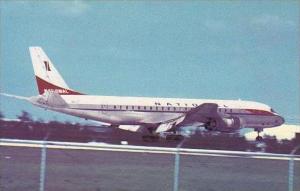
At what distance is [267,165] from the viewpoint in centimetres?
1631

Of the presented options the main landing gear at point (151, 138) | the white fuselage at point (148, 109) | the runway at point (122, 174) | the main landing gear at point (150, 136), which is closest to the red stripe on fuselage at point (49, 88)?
the white fuselage at point (148, 109)

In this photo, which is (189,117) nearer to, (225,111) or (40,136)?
(225,111)

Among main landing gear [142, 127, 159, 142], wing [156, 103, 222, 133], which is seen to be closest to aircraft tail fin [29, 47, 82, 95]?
main landing gear [142, 127, 159, 142]

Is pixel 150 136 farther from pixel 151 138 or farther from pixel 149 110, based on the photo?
pixel 149 110

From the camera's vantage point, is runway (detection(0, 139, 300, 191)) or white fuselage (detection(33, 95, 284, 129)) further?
white fuselage (detection(33, 95, 284, 129))

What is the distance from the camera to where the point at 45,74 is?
4325 cm

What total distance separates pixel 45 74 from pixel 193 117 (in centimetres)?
1123

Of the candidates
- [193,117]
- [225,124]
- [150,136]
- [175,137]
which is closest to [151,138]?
[150,136]

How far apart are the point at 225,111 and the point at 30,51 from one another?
14.3 metres

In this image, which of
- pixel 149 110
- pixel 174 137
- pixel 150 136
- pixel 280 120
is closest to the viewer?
pixel 174 137

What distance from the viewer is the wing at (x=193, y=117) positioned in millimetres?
38000

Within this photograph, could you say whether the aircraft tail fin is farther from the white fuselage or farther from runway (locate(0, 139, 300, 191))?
runway (locate(0, 139, 300, 191))

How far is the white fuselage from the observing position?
1533 inches

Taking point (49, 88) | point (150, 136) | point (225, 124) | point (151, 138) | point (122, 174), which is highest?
point (49, 88)
